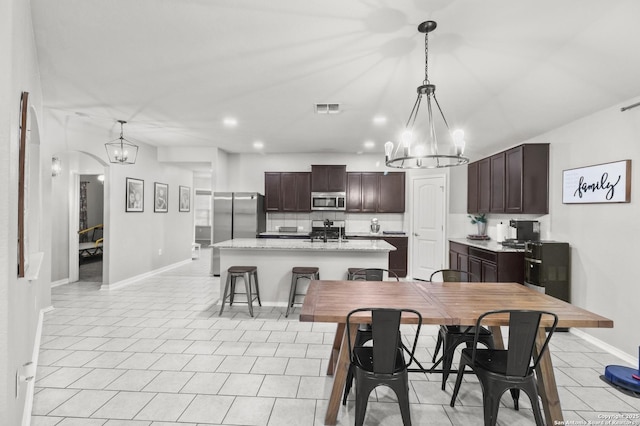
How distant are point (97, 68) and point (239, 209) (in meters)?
3.91

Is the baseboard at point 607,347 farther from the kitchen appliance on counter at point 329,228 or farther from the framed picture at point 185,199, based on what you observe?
the framed picture at point 185,199

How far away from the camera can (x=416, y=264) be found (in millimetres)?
6547

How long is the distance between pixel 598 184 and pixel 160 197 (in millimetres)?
7321

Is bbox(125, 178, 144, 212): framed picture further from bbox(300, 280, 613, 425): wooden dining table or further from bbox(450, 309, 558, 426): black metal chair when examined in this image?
bbox(450, 309, 558, 426): black metal chair

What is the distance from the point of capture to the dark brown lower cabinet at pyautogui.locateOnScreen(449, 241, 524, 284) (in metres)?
4.21

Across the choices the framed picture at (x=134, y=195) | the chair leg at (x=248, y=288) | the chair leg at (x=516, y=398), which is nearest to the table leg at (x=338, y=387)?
the chair leg at (x=516, y=398)

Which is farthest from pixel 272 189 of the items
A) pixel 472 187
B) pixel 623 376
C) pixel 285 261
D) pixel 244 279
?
pixel 623 376

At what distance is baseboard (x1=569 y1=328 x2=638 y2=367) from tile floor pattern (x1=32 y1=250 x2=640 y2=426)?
69 mm

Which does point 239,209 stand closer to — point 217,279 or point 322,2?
point 217,279

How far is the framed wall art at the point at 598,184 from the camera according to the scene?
317 centimetres

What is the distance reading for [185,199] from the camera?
7996 millimetres

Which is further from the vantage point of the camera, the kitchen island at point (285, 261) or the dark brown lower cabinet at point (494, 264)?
the kitchen island at point (285, 261)

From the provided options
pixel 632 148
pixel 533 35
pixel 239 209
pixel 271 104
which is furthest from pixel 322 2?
pixel 239 209

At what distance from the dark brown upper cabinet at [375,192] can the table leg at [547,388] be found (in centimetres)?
470
